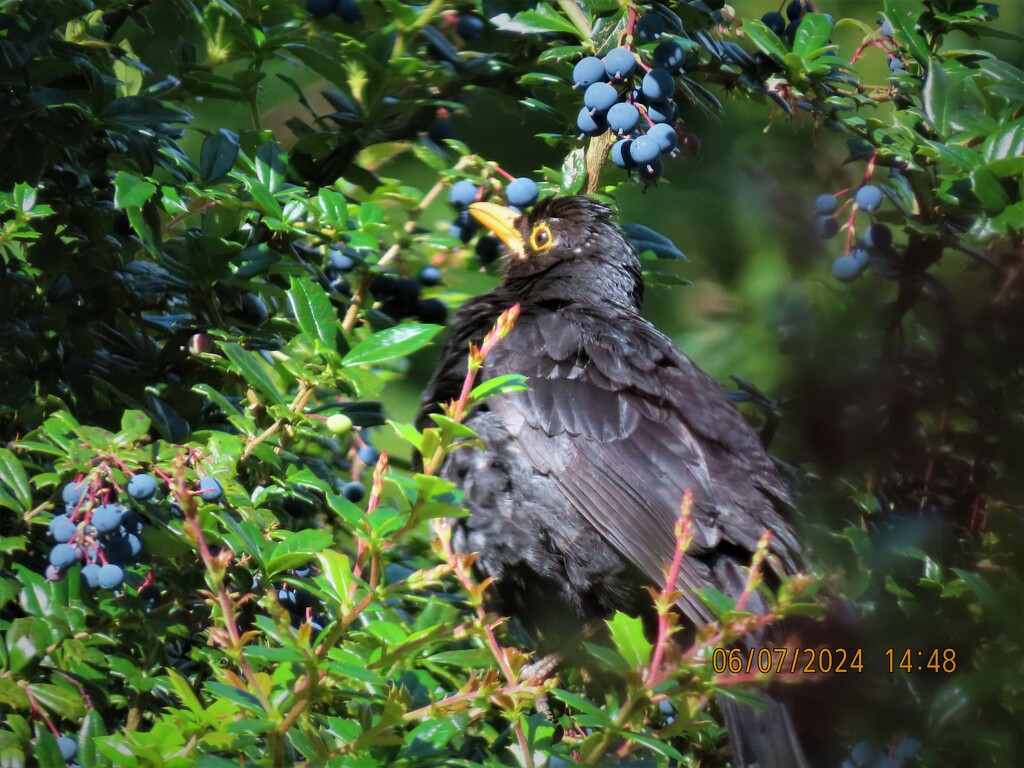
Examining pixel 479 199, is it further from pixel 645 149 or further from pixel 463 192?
pixel 645 149

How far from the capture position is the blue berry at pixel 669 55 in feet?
8.42

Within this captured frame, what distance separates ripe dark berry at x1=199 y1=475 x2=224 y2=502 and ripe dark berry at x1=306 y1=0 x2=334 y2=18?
137 centimetres

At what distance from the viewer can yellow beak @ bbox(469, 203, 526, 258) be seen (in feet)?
11.2

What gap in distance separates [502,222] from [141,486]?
1960mm

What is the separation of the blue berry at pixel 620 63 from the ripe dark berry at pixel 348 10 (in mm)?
700

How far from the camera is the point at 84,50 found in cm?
236

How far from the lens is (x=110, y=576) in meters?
1.92

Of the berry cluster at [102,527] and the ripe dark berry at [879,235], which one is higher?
the ripe dark berry at [879,235]

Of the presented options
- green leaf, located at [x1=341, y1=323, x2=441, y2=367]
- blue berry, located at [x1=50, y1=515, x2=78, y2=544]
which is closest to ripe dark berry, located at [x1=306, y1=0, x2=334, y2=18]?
green leaf, located at [x1=341, y1=323, x2=441, y2=367]

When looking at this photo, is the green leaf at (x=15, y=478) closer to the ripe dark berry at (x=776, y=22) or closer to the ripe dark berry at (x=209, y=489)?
the ripe dark berry at (x=209, y=489)

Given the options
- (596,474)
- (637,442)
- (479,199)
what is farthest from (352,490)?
(479,199)

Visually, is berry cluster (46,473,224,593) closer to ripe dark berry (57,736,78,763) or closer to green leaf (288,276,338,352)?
ripe dark berry (57,736,78,763)

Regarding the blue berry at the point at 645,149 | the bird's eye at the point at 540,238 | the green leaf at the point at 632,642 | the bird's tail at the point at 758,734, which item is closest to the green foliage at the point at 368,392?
the green leaf at the point at 632,642

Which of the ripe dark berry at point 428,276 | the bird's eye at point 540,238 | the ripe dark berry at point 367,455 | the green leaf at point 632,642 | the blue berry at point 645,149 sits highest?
the blue berry at point 645,149
